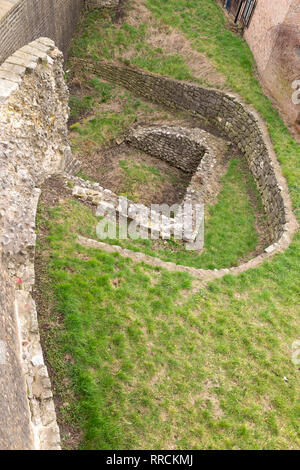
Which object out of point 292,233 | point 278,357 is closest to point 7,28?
point 292,233

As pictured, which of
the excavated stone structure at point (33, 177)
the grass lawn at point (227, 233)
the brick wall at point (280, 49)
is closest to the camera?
the excavated stone structure at point (33, 177)

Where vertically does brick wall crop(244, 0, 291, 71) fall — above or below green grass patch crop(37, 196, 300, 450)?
above

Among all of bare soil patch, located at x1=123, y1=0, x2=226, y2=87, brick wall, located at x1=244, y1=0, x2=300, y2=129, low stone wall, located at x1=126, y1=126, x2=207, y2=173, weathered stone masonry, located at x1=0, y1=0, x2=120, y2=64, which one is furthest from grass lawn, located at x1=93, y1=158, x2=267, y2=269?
weathered stone masonry, located at x1=0, y1=0, x2=120, y2=64

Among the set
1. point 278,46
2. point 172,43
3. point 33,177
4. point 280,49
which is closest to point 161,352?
point 33,177

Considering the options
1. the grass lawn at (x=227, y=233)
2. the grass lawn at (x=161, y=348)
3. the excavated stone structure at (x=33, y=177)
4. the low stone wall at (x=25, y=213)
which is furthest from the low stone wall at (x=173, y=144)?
the grass lawn at (x=161, y=348)

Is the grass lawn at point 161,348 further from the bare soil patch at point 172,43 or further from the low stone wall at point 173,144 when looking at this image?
the bare soil patch at point 172,43

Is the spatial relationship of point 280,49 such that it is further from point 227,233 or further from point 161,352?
point 161,352

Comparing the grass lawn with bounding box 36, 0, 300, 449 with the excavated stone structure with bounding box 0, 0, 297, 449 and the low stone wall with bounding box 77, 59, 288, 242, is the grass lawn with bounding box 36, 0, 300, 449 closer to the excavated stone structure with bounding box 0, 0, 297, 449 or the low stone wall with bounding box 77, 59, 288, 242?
the excavated stone structure with bounding box 0, 0, 297, 449

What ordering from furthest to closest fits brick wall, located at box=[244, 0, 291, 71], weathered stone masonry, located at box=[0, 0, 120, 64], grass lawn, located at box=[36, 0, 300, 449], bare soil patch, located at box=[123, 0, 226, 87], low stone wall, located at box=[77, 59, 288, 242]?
bare soil patch, located at box=[123, 0, 226, 87]
brick wall, located at box=[244, 0, 291, 71]
low stone wall, located at box=[77, 59, 288, 242]
weathered stone masonry, located at box=[0, 0, 120, 64]
grass lawn, located at box=[36, 0, 300, 449]
